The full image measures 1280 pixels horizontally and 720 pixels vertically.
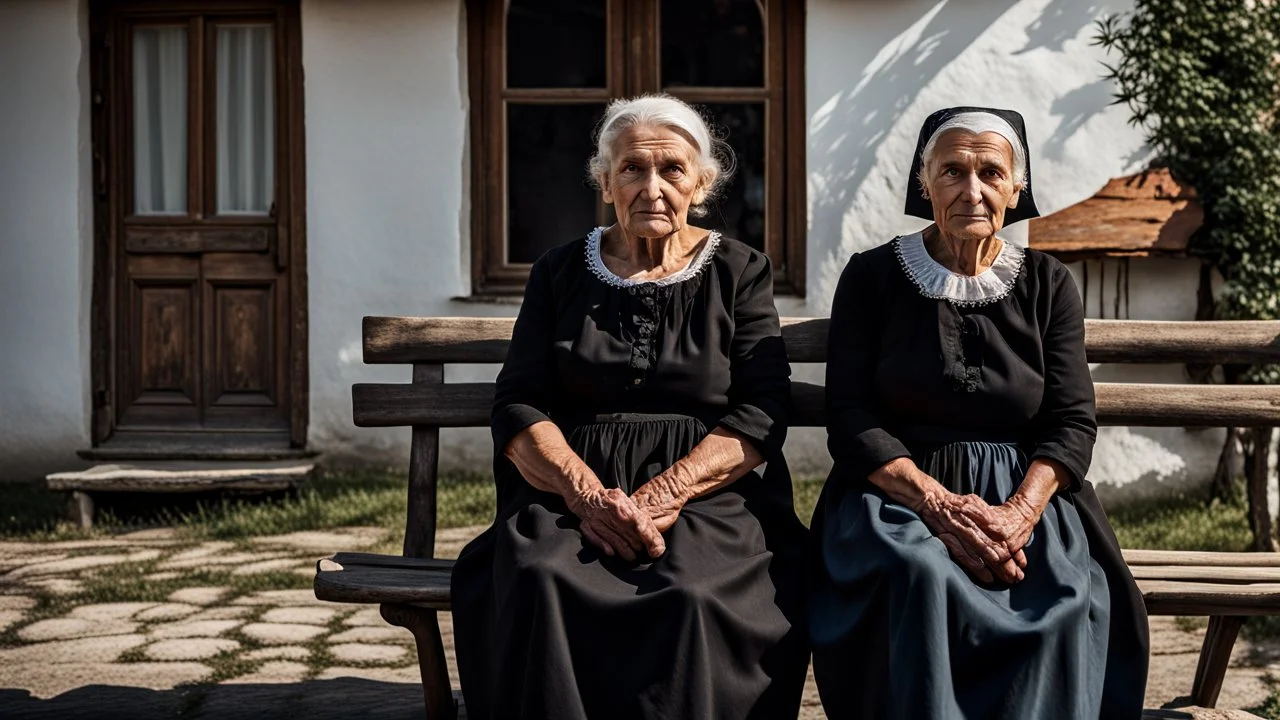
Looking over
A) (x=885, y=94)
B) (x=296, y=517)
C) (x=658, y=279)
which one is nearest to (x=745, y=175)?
(x=885, y=94)

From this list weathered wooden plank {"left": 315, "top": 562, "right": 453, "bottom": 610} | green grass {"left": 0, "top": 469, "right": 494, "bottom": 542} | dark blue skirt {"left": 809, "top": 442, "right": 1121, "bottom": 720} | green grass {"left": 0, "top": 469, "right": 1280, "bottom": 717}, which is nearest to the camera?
dark blue skirt {"left": 809, "top": 442, "right": 1121, "bottom": 720}

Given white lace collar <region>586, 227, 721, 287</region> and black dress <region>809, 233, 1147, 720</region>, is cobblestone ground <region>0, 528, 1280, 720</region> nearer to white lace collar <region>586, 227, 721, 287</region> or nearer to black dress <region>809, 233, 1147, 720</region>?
black dress <region>809, 233, 1147, 720</region>

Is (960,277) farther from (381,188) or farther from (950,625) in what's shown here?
(381,188)

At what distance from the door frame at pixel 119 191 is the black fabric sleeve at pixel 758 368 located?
461 cm

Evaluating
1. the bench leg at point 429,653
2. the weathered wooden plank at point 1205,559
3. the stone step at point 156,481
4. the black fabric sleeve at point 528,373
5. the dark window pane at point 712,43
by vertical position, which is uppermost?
the dark window pane at point 712,43

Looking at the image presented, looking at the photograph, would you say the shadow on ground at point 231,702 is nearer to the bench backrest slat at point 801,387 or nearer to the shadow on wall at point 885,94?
the bench backrest slat at point 801,387

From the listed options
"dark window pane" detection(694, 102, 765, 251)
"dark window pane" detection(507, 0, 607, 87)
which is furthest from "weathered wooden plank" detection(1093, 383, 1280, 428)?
"dark window pane" detection(507, 0, 607, 87)

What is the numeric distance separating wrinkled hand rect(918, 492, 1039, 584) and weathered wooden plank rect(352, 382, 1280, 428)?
25.2 inches

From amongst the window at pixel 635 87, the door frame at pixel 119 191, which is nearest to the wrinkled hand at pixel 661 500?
the window at pixel 635 87

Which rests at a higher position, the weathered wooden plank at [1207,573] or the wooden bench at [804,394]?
the wooden bench at [804,394]

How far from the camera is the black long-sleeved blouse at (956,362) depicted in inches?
115

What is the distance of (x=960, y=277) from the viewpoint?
3.06 m

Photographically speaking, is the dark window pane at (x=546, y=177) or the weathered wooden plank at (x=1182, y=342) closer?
the weathered wooden plank at (x=1182, y=342)

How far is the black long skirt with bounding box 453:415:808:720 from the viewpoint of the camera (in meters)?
2.60
